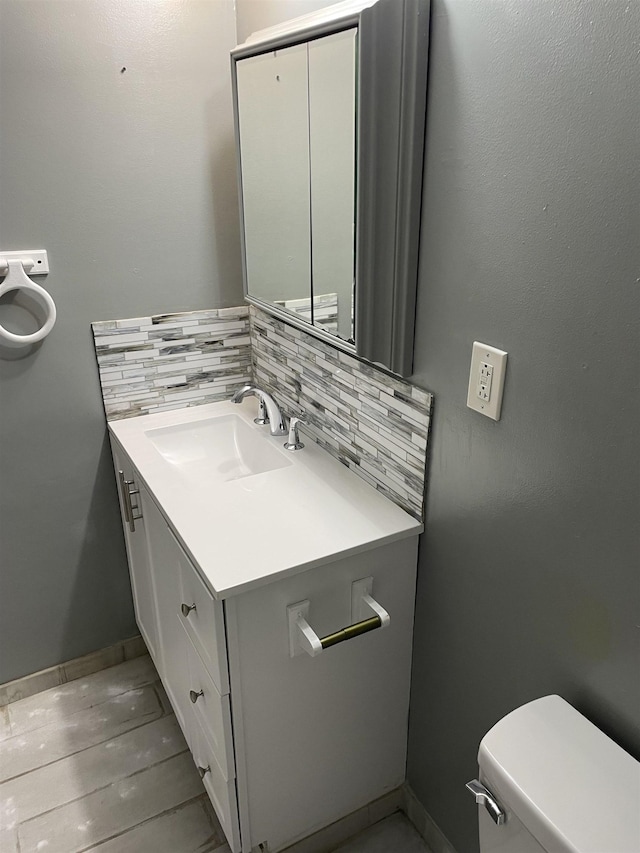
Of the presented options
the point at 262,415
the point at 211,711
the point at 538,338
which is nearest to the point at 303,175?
the point at 262,415

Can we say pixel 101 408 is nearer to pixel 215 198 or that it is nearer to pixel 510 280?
pixel 215 198

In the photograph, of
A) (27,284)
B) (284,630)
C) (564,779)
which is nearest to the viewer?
(564,779)

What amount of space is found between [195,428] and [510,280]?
3.70ft

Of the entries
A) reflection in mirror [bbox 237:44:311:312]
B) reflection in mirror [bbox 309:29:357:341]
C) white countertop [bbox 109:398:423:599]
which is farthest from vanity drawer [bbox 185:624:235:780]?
reflection in mirror [bbox 237:44:311:312]

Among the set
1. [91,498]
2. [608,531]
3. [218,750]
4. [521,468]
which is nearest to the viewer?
[608,531]

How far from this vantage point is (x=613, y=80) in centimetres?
78

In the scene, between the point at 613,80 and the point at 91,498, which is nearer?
the point at 613,80

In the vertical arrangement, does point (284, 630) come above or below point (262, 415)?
below

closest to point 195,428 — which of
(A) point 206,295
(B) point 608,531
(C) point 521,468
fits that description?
(A) point 206,295

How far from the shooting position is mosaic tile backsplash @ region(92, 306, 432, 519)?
1.36m

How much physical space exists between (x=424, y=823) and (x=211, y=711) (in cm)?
64

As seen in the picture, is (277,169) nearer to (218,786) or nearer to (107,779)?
(218,786)

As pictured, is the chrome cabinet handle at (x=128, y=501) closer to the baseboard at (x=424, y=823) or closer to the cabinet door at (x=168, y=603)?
the cabinet door at (x=168, y=603)

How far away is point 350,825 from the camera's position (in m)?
1.57
